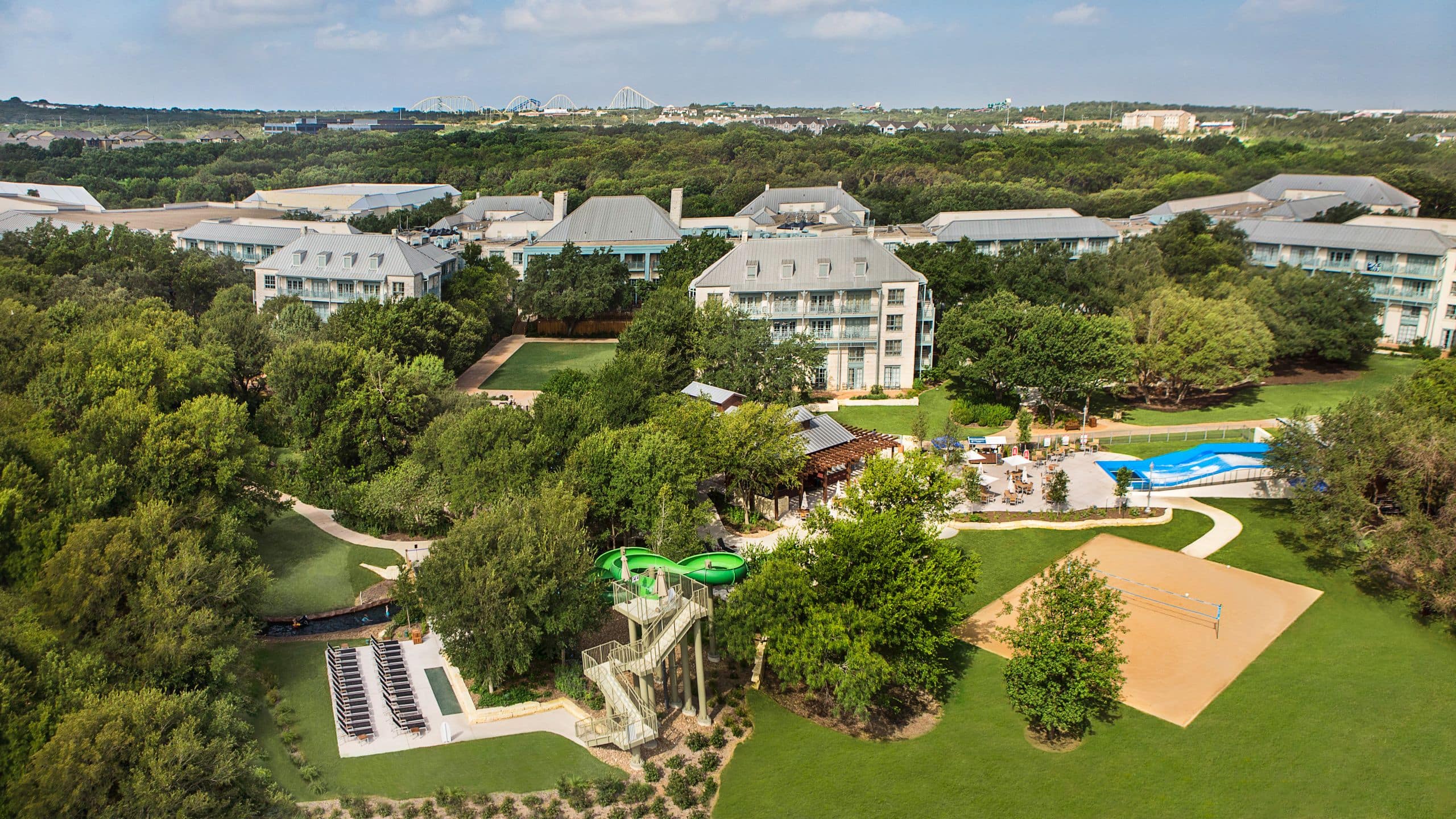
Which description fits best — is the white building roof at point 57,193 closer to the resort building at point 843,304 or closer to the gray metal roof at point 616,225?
the gray metal roof at point 616,225

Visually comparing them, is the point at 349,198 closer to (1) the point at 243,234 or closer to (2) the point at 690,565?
(1) the point at 243,234

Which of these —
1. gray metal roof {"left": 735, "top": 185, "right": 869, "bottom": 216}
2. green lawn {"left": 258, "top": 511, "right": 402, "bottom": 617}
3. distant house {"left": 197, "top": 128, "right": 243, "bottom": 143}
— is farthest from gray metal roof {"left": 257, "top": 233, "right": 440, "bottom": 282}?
distant house {"left": 197, "top": 128, "right": 243, "bottom": 143}

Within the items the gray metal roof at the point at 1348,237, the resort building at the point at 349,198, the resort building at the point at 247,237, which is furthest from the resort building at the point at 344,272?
the gray metal roof at the point at 1348,237

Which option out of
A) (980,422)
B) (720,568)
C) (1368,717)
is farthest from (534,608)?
(980,422)

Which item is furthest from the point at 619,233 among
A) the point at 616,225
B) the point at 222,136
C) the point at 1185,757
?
the point at 222,136

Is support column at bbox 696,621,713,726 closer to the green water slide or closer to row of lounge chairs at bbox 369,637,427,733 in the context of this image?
the green water slide
